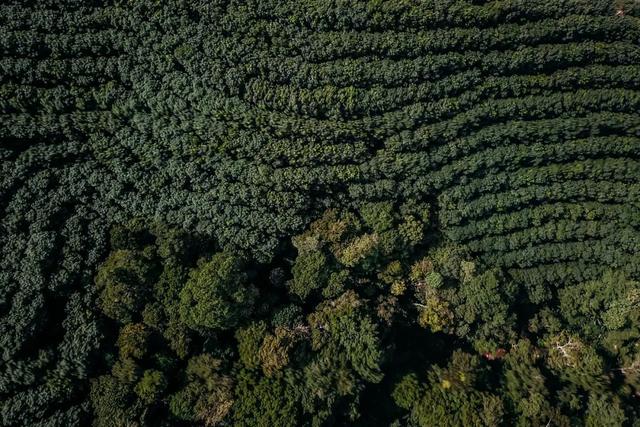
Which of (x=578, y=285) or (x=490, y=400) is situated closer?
(x=490, y=400)

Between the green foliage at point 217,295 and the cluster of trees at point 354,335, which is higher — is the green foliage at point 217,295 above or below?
above

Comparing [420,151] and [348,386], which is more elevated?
[420,151]

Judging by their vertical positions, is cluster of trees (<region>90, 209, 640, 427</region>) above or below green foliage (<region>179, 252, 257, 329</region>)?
below

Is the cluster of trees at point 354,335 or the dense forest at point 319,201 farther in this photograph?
the dense forest at point 319,201

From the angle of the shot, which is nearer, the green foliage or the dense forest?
the green foliage

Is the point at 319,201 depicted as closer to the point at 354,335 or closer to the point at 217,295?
the point at 354,335

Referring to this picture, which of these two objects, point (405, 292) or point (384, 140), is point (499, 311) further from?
point (384, 140)

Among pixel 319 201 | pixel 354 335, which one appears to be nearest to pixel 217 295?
pixel 354 335

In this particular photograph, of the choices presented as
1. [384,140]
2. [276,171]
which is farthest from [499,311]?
[276,171]
